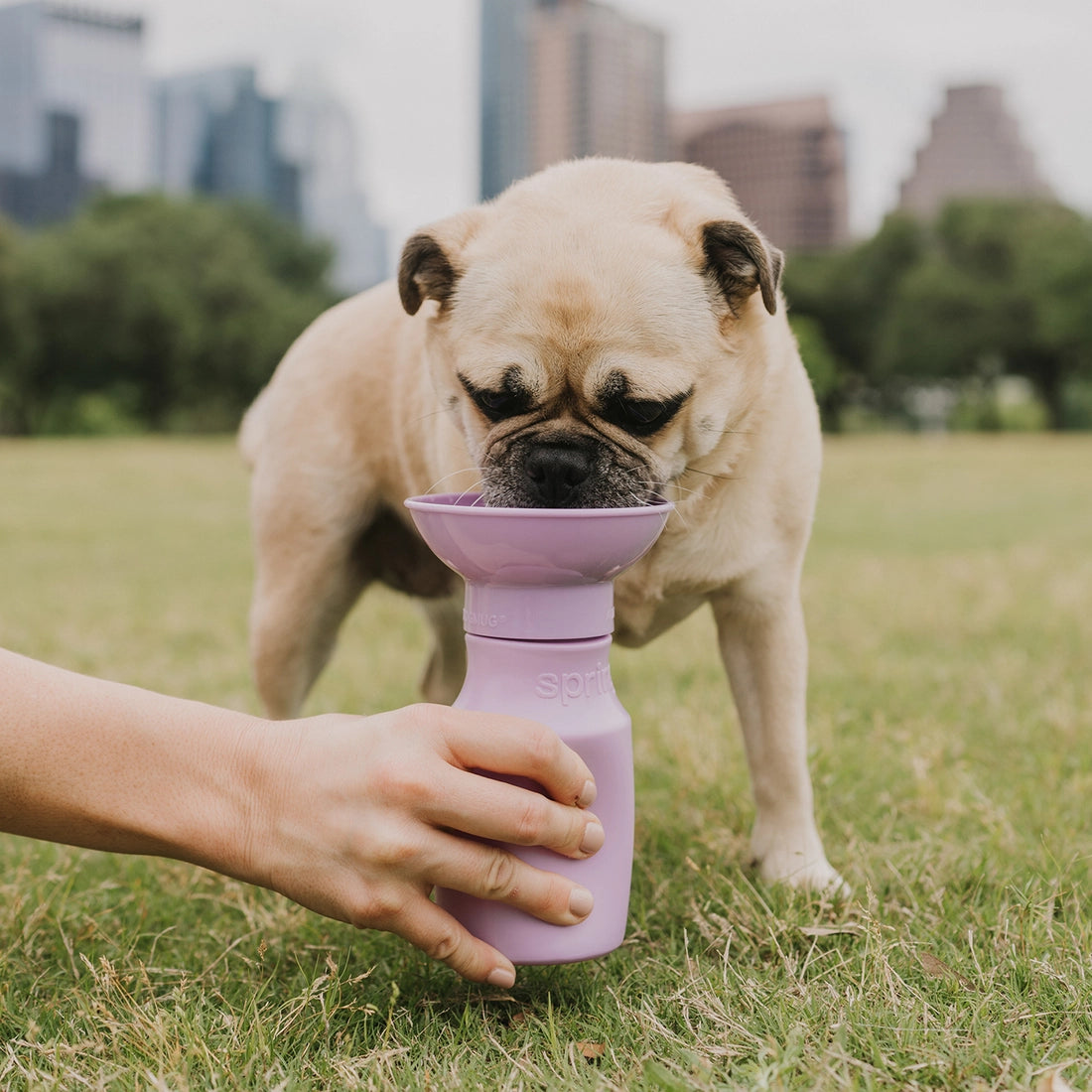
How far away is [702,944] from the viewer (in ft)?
6.83

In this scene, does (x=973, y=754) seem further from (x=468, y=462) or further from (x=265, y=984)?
(x=265, y=984)

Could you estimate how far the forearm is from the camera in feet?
5.26

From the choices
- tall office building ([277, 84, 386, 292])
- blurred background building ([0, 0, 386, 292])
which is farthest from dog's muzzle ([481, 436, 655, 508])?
tall office building ([277, 84, 386, 292])

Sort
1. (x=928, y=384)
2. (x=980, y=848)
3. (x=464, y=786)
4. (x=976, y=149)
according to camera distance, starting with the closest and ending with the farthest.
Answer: (x=464, y=786), (x=980, y=848), (x=928, y=384), (x=976, y=149)

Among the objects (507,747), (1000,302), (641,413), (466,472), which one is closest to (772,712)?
(641,413)

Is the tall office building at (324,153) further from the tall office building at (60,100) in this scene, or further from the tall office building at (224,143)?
the tall office building at (60,100)

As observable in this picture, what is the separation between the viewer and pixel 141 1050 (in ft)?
5.52

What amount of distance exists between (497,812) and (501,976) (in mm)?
314

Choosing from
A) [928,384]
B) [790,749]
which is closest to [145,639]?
[790,749]

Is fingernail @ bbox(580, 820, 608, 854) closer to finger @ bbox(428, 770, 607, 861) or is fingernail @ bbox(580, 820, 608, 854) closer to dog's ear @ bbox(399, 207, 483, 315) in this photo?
finger @ bbox(428, 770, 607, 861)

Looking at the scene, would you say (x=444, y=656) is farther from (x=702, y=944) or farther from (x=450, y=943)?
(x=450, y=943)

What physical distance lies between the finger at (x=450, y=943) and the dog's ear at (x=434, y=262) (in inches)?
54.9

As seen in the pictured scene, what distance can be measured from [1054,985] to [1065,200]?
54439mm

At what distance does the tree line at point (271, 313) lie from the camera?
126 ft
